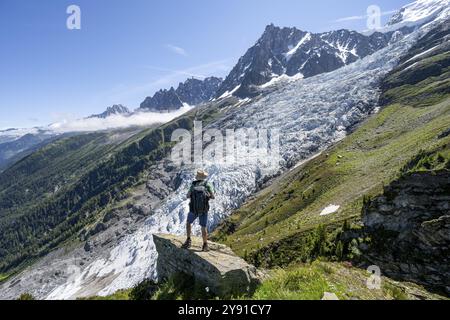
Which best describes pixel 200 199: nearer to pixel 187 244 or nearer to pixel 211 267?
pixel 187 244

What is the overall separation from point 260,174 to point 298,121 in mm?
39969

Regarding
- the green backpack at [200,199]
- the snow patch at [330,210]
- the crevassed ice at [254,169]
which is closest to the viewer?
the green backpack at [200,199]

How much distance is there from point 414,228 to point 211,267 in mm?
17521

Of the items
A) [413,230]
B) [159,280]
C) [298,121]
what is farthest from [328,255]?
[298,121]

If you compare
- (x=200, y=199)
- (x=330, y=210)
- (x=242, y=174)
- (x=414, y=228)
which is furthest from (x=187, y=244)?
(x=242, y=174)

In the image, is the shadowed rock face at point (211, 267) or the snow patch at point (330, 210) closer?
the shadowed rock face at point (211, 267)

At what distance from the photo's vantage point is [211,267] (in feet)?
42.4

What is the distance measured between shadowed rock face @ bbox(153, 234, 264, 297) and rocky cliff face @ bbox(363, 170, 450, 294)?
39.5ft

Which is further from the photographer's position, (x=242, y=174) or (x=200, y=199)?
(x=242, y=174)

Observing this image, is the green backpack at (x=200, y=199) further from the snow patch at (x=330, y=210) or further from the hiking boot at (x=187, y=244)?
the snow patch at (x=330, y=210)

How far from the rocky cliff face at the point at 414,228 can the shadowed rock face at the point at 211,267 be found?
12.1 meters

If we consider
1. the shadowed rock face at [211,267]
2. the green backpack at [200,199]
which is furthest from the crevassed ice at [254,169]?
the green backpack at [200,199]

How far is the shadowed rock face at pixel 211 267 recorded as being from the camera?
12492 mm

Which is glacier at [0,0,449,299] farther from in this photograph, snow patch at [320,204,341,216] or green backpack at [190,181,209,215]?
green backpack at [190,181,209,215]
